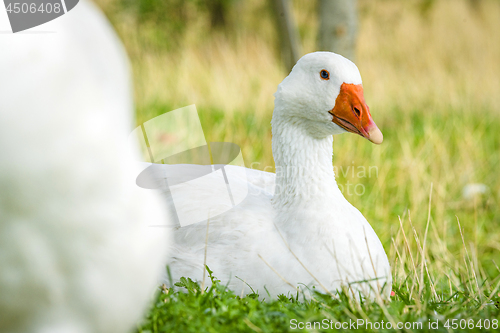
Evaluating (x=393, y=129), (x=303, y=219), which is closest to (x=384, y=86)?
(x=393, y=129)

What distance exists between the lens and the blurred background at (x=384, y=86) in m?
4.61

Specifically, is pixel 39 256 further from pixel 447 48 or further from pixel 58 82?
pixel 447 48

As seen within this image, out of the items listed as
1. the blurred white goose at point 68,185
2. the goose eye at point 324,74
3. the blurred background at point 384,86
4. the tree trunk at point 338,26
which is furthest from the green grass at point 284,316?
the tree trunk at point 338,26

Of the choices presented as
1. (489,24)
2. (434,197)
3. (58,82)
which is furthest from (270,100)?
(489,24)

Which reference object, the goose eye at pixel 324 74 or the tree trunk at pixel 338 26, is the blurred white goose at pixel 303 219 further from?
the tree trunk at pixel 338 26

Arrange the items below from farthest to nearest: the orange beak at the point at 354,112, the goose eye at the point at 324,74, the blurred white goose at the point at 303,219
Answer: the goose eye at the point at 324,74
the orange beak at the point at 354,112
the blurred white goose at the point at 303,219

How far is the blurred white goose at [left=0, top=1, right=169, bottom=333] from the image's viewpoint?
0.88m

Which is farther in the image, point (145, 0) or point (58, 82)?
point (145, 0)

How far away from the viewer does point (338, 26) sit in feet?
15.1

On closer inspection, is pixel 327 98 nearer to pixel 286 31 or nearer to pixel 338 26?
pixel 338 26

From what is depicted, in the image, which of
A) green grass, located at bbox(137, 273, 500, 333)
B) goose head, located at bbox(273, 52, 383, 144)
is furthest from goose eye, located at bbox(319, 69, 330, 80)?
green grass, located at bbox(137, 273, 500, 333)

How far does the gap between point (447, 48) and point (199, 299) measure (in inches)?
399

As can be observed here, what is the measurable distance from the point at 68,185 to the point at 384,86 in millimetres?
6958

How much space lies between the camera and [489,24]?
1124cm
